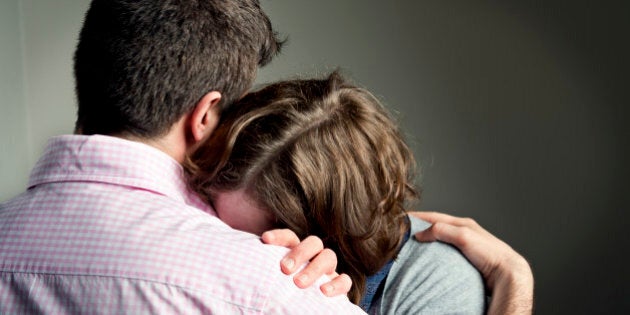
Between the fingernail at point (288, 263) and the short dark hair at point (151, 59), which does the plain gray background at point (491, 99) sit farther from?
the fingernail at point (288, 263)

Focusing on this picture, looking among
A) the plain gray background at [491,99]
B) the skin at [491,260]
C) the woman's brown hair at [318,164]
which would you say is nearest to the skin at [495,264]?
the skin at [491,260]

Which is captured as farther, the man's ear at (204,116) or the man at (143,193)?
the man's ear at (204,116)

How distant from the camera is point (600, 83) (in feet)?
7.09

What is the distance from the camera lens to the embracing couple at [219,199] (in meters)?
0.88

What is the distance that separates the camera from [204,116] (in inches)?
46.3

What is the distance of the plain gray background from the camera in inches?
86.1

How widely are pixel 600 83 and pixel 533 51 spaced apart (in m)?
0.22

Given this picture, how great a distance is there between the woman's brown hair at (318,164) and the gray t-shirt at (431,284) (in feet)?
0.17

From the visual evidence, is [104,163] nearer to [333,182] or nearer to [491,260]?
[333,182]

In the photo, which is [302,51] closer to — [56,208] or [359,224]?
[359,224]

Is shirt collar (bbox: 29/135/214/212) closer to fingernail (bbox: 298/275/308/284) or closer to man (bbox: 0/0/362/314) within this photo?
man (bbox: 0/0/362/314)

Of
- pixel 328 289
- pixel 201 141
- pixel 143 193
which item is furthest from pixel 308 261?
pixel 201 141

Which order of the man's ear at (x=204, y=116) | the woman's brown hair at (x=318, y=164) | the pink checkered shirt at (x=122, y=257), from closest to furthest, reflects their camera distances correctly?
1. the pink checkered shirt at (x=122, y=257)
2. the man's ear at (x=204, y=116)
3. the woman's brown hair at (x=318, y=164)

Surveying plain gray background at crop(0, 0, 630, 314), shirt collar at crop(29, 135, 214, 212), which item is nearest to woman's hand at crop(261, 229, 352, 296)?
shirt collar at crop(29, 135, 214, 212)
